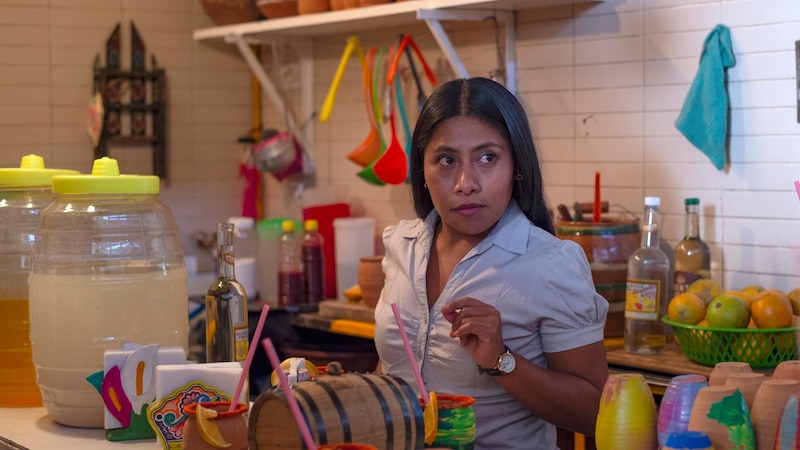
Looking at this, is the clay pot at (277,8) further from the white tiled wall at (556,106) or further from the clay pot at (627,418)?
the clay pot at (627,418)

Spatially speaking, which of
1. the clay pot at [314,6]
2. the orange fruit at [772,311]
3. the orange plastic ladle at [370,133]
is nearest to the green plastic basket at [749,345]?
the orange fruit at [772,311]

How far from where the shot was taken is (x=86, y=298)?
215 cm

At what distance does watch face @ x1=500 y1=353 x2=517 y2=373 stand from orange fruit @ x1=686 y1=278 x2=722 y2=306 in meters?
1.20

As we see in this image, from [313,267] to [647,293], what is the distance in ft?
4.95

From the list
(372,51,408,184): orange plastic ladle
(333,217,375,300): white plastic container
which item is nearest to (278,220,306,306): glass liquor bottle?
(333,217,375,300): white plastic container

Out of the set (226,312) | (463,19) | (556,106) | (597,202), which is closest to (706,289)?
(597,202)

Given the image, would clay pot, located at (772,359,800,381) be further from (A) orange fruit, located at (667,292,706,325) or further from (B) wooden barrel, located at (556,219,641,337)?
(B) wooden barrel, located at (556,219,641,337)

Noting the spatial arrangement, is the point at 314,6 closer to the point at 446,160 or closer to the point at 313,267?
the point at 313,267

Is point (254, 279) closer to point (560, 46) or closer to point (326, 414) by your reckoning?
point (560, 46)

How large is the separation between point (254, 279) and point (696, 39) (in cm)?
199

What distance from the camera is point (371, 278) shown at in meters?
3.73

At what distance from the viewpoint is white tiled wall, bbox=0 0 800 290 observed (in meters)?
3.09

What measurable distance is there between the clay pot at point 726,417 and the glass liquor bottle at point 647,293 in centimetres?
158

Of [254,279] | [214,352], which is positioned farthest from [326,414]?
[254,279]
